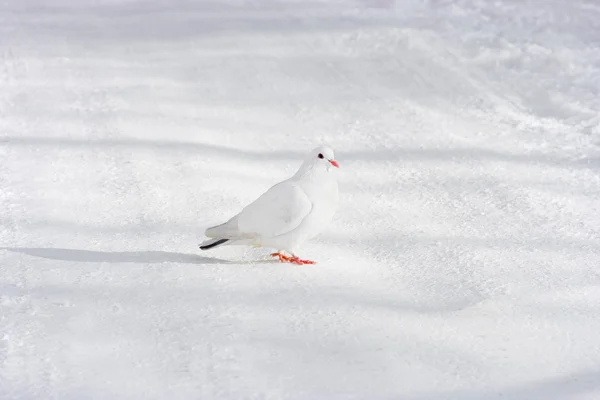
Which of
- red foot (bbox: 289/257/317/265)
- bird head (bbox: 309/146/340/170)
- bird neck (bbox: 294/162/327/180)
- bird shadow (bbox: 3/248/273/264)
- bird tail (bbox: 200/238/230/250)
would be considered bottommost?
red foot (bbox: 289/257/317/265)

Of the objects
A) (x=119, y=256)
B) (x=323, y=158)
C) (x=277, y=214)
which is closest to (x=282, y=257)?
(x=277, y=214)

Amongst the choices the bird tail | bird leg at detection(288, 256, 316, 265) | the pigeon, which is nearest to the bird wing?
the pigeon

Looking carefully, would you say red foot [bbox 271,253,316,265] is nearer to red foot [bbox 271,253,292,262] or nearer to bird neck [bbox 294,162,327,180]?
red foot [bbox 271,253,292,262]

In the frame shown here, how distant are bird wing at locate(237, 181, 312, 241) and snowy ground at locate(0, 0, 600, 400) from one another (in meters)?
0.21

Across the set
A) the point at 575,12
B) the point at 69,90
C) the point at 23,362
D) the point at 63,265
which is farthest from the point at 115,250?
the point at 575,12

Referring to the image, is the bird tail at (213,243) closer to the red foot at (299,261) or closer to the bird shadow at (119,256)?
the bird shadow at (119,256)

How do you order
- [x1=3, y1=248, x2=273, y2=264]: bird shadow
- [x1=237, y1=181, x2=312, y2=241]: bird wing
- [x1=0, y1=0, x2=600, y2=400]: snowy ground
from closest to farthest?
[x1=0, y1=0, x2=600, y2=400]: snowy ground < [x1=237, y1=181, x2=312, y2=241]: bird wing < [x1=3, y1=248, x2=273, y2=264]: bird shadow

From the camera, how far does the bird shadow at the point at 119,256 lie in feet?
13.0

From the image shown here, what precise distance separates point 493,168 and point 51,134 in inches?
110

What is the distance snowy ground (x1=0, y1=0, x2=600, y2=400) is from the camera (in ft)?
10.2

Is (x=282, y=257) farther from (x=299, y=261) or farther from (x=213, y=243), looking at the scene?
(x=213, y=243)

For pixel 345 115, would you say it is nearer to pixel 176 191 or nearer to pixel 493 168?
pixel 493 168

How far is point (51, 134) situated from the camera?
5.86 meters

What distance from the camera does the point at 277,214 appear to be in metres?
3.73
